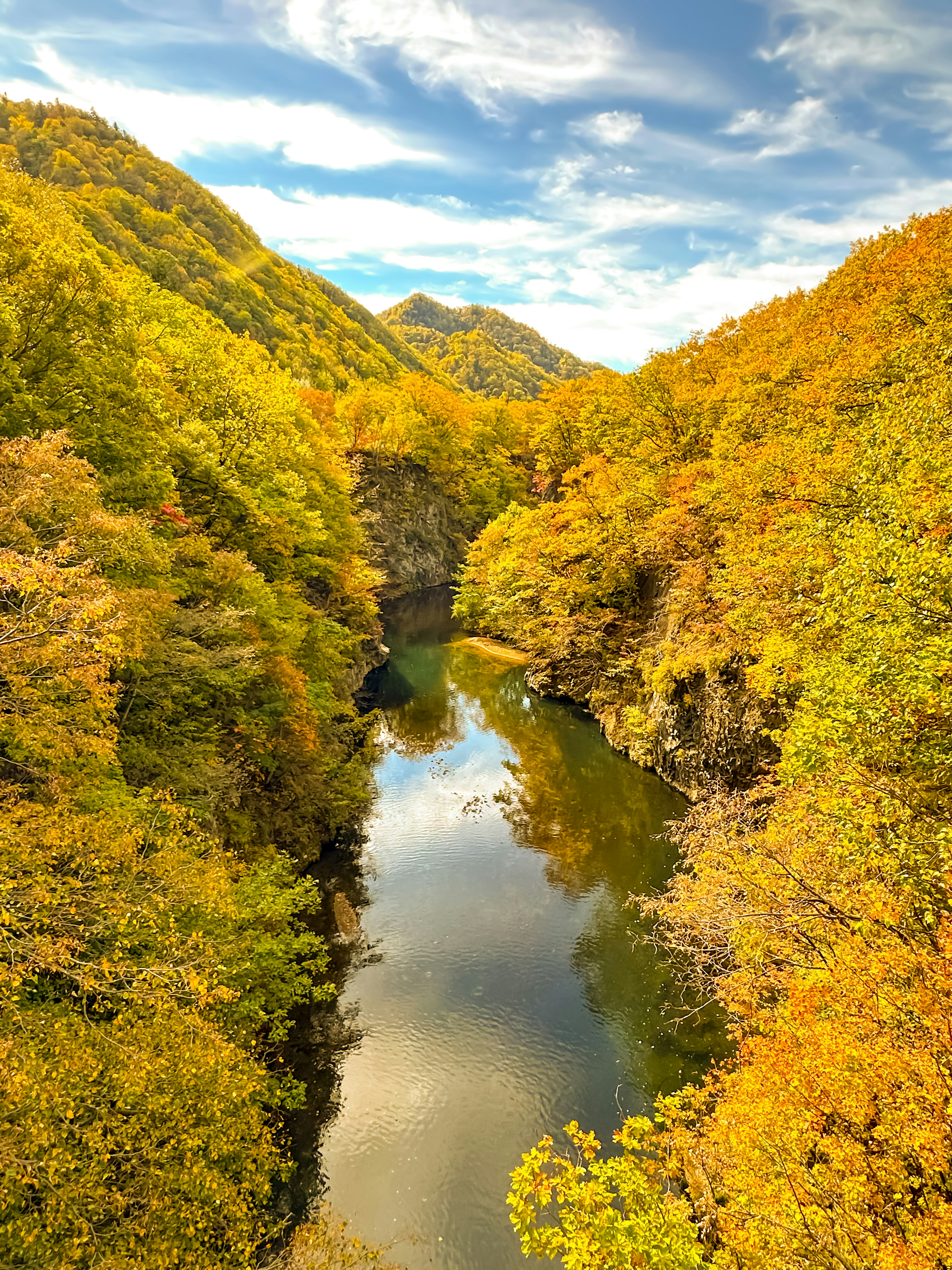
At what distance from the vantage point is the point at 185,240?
73750 mm

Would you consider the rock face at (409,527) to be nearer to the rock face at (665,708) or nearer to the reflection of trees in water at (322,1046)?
the rock face at (665,708)

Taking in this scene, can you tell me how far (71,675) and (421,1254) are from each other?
39.8 ft

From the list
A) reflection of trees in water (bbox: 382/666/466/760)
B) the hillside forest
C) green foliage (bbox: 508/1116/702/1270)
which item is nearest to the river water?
the hillside forest

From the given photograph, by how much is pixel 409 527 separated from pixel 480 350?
98133 millimetres

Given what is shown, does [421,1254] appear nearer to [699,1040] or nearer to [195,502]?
[699,1040]

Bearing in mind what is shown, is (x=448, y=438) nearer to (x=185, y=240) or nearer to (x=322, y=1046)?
(x=185, y=240)

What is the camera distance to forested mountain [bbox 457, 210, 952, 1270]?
21.8ft

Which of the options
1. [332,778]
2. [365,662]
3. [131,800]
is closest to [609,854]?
[332,778]

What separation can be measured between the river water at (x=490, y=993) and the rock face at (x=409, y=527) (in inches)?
1494

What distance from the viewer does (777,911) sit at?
10.4 metres

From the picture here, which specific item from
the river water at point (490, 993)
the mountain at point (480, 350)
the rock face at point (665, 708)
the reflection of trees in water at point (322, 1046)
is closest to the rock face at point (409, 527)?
the rock face at point (665, 708)

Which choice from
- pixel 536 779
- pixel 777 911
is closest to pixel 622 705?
pixel 536 779

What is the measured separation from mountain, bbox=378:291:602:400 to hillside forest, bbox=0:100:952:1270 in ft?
335

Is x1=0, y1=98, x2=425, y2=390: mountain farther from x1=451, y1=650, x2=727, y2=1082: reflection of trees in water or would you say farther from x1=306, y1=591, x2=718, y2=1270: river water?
x1=306, y1=591, x2=718, y2=1270: river water
